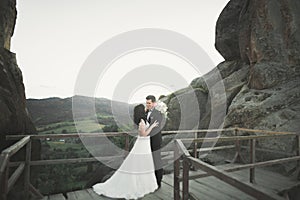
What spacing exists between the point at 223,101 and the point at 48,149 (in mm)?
8880

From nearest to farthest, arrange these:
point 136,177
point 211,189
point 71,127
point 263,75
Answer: point 136,177 < point 211,189 < point 263,75 < point 71,127

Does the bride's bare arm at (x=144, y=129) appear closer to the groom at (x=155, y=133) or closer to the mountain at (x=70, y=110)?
the groom at (x=155, y=133)

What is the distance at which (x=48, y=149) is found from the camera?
843 cm

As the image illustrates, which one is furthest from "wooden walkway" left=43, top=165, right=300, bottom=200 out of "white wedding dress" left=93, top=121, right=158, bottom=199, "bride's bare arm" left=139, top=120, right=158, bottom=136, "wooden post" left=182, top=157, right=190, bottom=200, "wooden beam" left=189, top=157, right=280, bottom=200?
"wooden beam" left=189, top=157, right=280, bottom=200

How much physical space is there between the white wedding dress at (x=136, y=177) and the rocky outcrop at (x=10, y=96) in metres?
1.99

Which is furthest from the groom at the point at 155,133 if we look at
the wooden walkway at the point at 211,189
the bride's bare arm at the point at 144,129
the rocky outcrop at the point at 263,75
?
the rocky outcrop at the point at 263,75

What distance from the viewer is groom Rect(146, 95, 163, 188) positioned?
4407 millimetres

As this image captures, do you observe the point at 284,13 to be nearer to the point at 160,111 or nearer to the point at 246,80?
the point at 246,80

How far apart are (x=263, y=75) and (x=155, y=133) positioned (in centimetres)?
752

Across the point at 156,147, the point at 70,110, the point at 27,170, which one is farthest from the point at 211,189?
the point at 70,110

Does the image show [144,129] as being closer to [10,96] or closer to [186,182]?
[186,182]

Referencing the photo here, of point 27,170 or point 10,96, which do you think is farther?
point 10,96

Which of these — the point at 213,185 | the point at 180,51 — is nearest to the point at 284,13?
the point at 180,51

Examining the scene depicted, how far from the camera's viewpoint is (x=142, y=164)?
4305 mm
